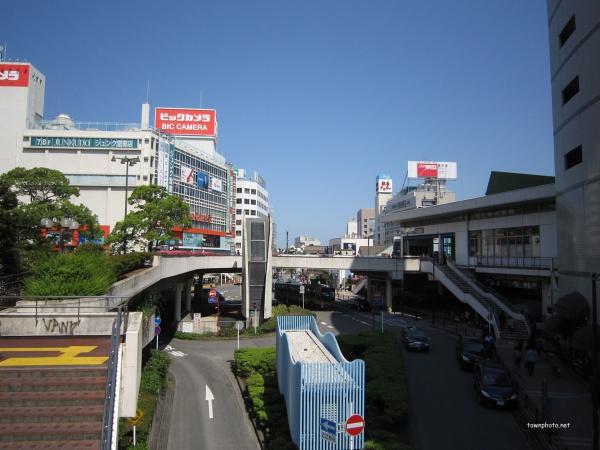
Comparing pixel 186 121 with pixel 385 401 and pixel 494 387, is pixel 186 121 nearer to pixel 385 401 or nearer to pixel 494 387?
pixel 385 401

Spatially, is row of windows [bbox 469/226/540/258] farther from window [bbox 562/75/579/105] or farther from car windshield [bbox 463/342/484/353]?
car windshield [bbox 463/342/484/353]

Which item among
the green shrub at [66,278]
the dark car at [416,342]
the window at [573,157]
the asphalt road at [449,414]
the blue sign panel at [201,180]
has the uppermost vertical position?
the blue sign panel at [201,180]

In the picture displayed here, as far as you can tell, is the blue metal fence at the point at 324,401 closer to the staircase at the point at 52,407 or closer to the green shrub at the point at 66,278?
the staircase at the point at 52,407

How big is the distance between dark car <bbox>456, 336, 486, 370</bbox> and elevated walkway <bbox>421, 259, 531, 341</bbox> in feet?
26.7

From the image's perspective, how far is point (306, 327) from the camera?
2169cm

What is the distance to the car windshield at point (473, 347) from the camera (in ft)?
81.4

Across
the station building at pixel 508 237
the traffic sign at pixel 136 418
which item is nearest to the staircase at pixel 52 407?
the traffic sign at pixel 136 418

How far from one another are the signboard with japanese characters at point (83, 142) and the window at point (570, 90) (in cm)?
5711

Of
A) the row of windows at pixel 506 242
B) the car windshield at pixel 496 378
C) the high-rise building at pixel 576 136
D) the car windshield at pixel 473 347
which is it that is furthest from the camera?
the row of windows at pixel 506 242

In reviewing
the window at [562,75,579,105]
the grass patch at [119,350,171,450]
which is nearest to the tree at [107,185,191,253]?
the grass patch at [119,350,171,450]

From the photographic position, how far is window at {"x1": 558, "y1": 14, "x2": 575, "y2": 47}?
28.6 metres

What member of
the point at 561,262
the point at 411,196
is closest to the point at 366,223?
the point at 411,196

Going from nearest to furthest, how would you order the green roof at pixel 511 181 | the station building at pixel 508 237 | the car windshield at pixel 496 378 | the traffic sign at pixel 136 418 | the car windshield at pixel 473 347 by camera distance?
1. the traffic sign at pixel 136 418
2. the car windshield at pixel 496 378
3. the car windshield at pixel 473 347
4. the station building at pixel 508 237
5. the green roof at pixel 511 181

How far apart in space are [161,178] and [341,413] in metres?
63.5
